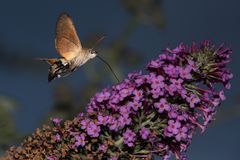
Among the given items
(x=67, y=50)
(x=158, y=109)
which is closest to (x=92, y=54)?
(x=67, y=50)

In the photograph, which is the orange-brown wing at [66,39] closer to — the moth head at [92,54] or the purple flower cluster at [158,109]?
the moth head at [92,54]

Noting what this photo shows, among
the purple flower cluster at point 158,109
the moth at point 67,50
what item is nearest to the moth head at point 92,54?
the moth at point 67,50

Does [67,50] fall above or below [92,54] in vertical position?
above

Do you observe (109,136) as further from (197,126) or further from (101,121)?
(197,126)

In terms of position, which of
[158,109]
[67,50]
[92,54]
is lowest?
[158,109]

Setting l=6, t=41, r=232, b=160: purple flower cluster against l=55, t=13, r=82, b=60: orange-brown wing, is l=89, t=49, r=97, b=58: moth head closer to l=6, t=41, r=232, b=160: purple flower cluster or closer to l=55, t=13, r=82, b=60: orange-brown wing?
l=55, t=13, r=82, b=60: orange-brown wing

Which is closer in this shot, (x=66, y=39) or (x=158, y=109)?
(x=158, y=109)

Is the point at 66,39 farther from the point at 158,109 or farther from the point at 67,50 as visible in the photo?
the point at 158,109
